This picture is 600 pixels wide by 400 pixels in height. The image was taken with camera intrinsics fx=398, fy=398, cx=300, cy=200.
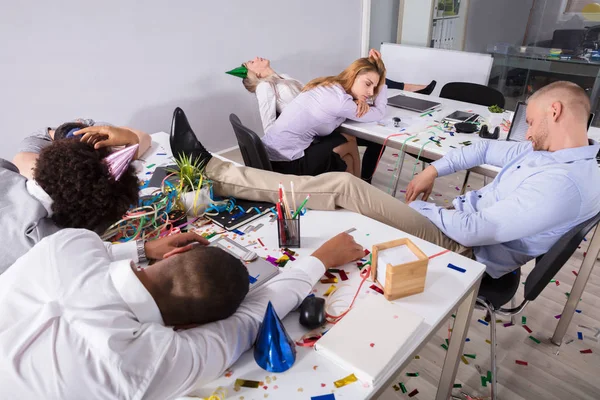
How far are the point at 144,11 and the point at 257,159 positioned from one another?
171 cm

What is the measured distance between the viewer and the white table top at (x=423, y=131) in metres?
2.06

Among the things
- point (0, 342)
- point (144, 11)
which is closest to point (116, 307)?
point (0, 342)

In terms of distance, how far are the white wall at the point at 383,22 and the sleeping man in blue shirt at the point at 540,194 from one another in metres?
3.50

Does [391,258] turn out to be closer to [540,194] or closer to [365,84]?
[540,194]

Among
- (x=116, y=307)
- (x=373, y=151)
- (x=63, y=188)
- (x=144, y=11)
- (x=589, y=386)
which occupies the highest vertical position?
(x=144, y=11)

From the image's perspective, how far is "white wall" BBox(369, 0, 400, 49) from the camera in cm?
456

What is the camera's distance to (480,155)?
1.84 m

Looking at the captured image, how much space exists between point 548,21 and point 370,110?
8.20 feet

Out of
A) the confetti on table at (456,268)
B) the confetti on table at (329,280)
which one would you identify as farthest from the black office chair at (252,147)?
the confetti on table at (456,268)

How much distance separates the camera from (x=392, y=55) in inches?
175

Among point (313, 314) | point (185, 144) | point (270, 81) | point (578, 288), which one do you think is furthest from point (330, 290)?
point (270, 81)

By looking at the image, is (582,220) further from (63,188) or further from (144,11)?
(144,11)

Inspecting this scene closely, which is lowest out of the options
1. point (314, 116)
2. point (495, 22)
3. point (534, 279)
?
point (534, 279)

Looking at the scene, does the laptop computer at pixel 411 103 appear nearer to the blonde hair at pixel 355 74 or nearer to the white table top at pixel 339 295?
the blonde hair at pixel 355 74
